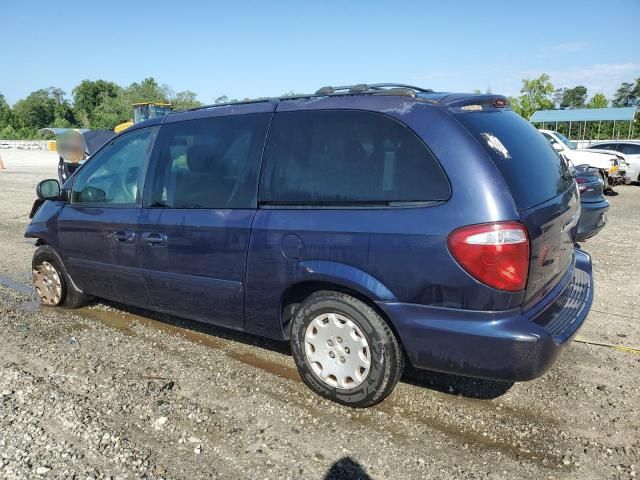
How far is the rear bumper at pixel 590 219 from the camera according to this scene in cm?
593

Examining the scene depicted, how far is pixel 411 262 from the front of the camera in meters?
2.65

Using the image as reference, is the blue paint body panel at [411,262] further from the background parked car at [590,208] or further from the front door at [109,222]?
the background parked car at [590,208]

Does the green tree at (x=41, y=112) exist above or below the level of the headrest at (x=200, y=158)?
above

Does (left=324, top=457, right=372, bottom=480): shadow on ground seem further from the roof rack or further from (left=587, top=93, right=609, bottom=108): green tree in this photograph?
(left=587, top=93, right=609, bottom=108): green tree

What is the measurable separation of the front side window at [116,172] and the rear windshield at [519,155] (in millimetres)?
2618

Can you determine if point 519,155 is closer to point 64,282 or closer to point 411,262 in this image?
point 411,262

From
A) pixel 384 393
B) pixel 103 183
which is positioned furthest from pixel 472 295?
pixel 103 183

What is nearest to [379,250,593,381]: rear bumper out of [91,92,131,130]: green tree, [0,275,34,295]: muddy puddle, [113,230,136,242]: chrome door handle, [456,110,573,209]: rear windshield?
[456,110,573,209]: rear windshield

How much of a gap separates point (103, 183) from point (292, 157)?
2.12 meters

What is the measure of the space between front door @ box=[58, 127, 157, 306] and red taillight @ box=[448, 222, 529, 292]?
8.52 feet

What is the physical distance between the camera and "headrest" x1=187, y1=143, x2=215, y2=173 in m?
3.61

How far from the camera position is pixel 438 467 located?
2541mm

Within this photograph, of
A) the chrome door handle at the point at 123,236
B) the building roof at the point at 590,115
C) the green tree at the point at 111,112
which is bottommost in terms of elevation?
the chrome door handle at the point at 123,236

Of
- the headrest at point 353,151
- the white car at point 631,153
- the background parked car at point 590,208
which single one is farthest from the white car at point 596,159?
the headrest at point 353,151
